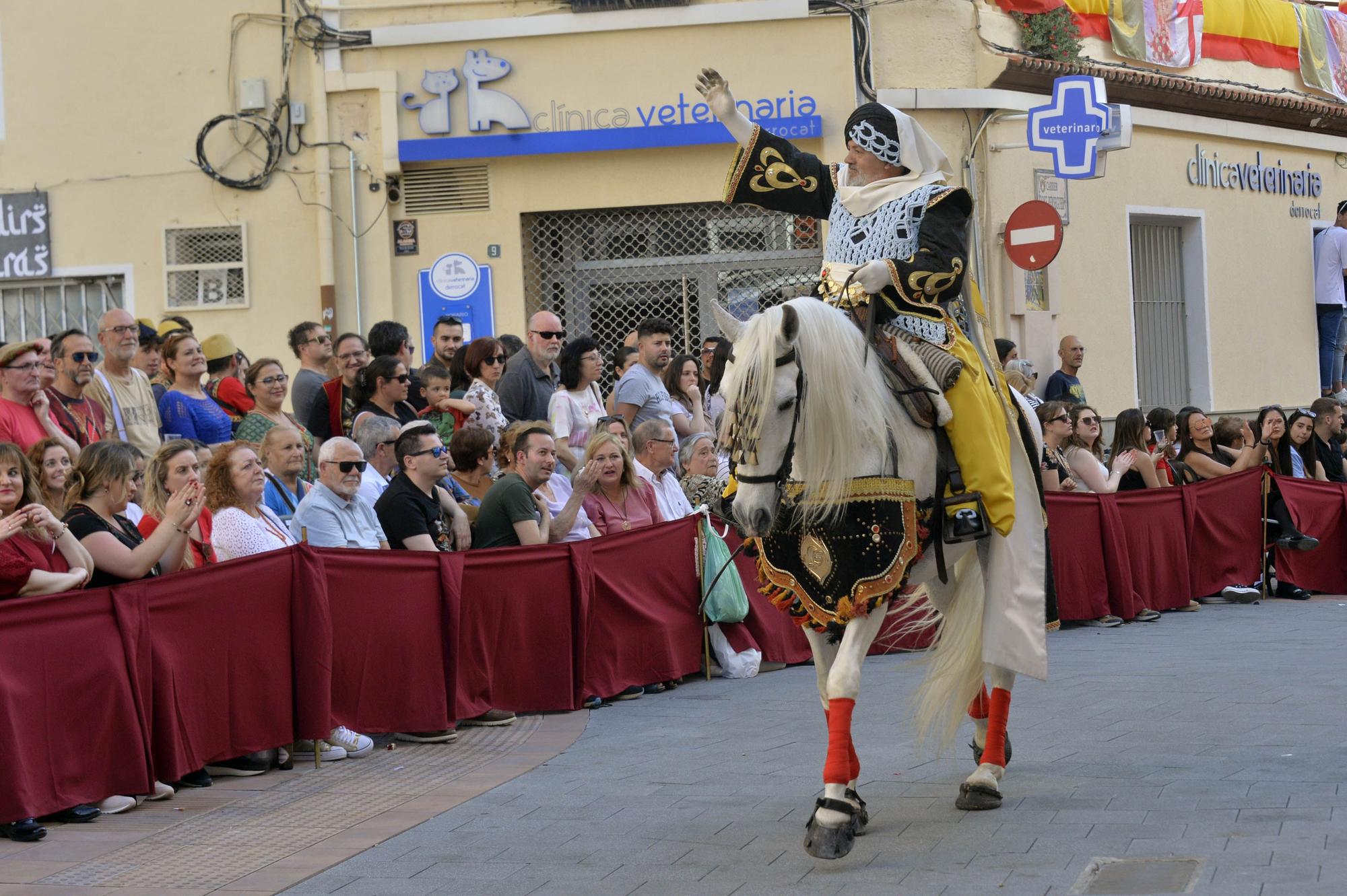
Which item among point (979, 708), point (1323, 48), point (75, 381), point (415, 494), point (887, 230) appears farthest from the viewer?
point (1323, 48)

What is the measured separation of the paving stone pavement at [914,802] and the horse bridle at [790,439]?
1.30m

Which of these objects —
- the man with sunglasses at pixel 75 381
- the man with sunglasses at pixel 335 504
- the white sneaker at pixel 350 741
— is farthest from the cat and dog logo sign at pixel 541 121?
the white sneaker at pixel 350 741

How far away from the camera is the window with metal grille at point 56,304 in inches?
→ 625

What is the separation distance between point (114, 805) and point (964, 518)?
3637 millimetres

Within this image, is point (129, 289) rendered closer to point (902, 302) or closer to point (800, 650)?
point (800, 650)

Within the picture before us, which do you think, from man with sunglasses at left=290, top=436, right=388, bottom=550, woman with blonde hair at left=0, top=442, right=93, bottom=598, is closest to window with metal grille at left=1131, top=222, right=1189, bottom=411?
man with sunglasses at left=290, top=436, right=388, bottom=550

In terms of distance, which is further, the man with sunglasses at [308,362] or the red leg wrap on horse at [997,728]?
the man with sunglasses at [308,362]

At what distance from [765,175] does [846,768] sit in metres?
2.47

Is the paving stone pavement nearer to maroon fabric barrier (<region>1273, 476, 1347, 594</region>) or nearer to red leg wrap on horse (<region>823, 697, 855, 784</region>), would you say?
red leg wrap on horse (<region>823, 697, 855, 784</region>)

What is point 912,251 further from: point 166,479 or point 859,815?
point 166,479

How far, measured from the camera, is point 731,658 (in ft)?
34.1

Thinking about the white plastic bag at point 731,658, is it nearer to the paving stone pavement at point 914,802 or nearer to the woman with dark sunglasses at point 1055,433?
the paving stone pavement at point 914,802

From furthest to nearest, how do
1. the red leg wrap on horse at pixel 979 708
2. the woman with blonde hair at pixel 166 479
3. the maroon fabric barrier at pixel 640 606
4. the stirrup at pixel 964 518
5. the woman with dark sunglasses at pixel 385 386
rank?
the woman with dark sunglasses at pixel 385 386, the maroon fabric barrier at pixel 640 606, the woman with blonde hair at pixel 166 479, the red leg wrap on horse at pixel 979 708, the stirrup at pixel 964 518

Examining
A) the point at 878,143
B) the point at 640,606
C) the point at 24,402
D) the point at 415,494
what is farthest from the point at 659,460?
the point at 878,143
